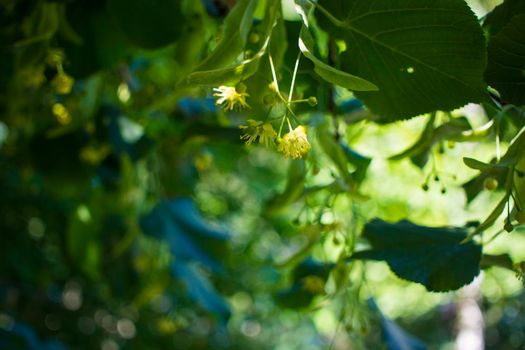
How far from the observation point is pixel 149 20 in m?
1.02

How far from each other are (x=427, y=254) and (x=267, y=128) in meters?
0.30

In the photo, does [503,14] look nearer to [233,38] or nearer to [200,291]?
[233,38]

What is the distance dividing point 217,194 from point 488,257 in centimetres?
330

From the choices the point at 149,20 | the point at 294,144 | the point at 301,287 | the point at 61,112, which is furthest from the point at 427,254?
the point at 61,112

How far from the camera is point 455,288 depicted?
0.75 meters

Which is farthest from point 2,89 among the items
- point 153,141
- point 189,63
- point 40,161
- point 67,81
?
point 189,63

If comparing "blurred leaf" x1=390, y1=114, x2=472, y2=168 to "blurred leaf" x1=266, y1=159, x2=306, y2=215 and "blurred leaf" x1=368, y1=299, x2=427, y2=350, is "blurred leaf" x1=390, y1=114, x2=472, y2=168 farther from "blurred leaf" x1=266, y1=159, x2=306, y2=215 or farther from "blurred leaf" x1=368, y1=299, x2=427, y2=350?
"blurred leaf" x1=368, y1=299, x2=427, y2=350

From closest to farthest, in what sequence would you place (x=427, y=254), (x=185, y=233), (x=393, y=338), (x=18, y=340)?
1. (x=427, y=254)
2. (x=393, y=338)
3. (x=18, y=340)
4. (x=185, y=233)

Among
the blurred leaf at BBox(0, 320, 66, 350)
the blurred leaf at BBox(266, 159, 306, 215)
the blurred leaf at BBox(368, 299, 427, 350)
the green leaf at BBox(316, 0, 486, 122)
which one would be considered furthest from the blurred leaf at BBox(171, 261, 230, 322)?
the green leaf at BBox(316, 0, 486, 122)

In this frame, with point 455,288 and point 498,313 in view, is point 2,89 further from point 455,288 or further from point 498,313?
point 498,313

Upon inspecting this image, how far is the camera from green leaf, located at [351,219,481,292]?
30.0 inches

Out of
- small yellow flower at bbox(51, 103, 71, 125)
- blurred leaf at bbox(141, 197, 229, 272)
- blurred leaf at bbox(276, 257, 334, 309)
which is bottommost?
blurred leaf at bbox(141, 197, 229, 272)

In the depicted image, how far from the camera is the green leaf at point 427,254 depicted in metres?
0.76

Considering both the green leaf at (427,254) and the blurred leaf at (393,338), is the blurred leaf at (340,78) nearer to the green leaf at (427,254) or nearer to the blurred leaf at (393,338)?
the green leaf at (427,254)
